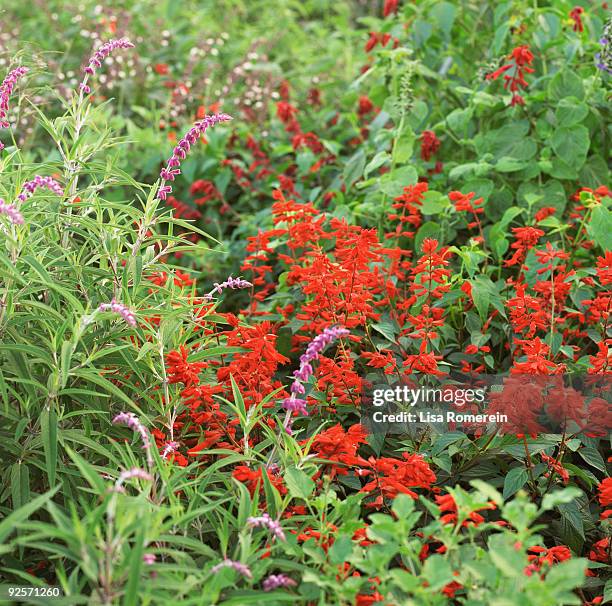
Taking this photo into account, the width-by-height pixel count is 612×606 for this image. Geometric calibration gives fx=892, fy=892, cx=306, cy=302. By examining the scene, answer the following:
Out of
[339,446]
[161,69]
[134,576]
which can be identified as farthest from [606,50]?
[161,69]

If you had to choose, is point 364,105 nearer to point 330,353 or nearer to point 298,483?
point 330,353

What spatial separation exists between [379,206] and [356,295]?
90 centimetres

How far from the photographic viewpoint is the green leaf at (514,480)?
2.15m

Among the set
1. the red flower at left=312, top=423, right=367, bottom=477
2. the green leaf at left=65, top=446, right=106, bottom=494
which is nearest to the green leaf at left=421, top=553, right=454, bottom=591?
the red flower at left=312, top=423, right=367, bottom=477

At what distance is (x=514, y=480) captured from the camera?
7.11 feet

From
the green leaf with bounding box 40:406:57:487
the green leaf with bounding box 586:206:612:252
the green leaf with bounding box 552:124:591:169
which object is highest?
the green leaf with bounding box 552:124:591:169

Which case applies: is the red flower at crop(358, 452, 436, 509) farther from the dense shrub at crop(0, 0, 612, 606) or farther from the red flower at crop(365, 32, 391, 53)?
the red flower at crop(365, 32, 391, 53)

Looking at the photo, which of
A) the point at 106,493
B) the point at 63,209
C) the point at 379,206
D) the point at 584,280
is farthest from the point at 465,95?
the point at 106,493

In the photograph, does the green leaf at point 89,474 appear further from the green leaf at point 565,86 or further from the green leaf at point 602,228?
the green leaf at point 565,86

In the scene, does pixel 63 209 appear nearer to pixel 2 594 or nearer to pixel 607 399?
pixel 2 594

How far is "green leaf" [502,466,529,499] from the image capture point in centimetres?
215

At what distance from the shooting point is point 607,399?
2.29m

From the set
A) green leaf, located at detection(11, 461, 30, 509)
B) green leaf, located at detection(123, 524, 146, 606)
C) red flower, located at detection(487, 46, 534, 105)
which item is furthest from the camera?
red flower, located at detection(487, 46, 534, 105)

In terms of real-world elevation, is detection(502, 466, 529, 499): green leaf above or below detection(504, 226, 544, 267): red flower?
below
